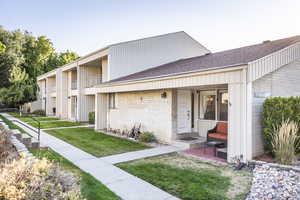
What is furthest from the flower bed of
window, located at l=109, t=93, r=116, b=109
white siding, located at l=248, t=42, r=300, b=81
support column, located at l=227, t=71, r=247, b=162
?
window, located at l=109, t=93, r=116, b=109

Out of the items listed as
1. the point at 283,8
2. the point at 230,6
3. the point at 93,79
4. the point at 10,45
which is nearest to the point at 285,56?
the point at 283,8

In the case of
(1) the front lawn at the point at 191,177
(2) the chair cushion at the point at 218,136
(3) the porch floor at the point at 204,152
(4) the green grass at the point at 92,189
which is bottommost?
(3) the porch floor at the point at 204,152

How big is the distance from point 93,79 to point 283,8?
49.2 feet

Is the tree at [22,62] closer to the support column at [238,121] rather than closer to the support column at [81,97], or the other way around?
the support column at [81,97]

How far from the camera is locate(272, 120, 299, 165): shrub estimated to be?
18.7 feet

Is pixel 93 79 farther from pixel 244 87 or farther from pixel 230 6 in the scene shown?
pixel 244 87

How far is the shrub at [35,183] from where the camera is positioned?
269 centimetres

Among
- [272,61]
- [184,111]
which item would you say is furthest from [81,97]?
[272,61]

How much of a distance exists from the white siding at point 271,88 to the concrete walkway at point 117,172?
3164mm

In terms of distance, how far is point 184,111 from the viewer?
32.8 feet

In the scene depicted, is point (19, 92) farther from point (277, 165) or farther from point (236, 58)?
point (277, 165)

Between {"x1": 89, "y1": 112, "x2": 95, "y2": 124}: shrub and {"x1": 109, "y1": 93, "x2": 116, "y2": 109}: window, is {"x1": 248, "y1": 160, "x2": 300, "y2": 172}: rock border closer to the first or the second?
{"x1": 109, "y1": 93, "x2": 116, "y2": 109}: window

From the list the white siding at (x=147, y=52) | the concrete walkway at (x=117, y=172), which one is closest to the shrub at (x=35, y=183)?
the concrete walkway at (x=117, y=172)

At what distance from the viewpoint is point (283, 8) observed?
31.0 ft
